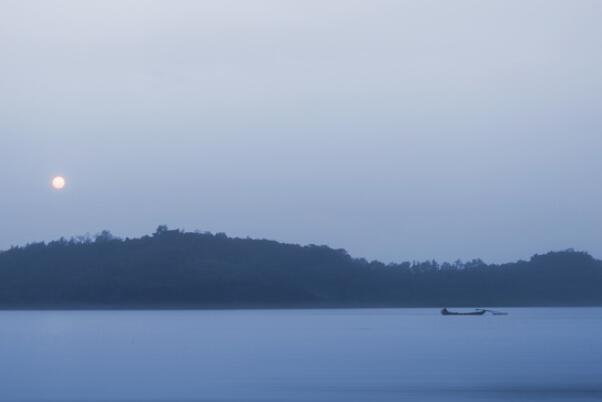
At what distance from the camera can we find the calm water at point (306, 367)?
99.5 ft

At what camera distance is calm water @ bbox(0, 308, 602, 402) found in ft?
99.5

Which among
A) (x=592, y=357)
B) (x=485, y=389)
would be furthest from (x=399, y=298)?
(x=485, y=389)

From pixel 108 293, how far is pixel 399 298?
105 ft

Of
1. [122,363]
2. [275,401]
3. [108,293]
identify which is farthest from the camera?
[108,293]

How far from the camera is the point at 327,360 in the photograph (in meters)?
42.2

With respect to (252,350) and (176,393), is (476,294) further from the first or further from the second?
(176,393)

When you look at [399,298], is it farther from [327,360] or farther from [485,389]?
[485,389]

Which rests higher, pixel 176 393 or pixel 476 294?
pixel 476 294

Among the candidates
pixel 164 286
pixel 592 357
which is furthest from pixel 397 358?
pixel 164 286

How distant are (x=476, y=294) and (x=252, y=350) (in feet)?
254

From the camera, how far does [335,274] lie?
388 feet

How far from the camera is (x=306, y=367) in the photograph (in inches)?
1538

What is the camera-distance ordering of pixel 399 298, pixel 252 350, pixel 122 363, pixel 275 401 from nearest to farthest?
1. pixel 275 401
2. pixel 122 363
3. pixel 252 350
4. pixel 399 298

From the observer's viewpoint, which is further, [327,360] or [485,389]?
[327,360]
